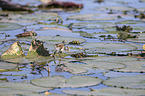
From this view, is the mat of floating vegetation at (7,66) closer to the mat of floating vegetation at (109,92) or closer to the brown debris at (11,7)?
the mat of floating vegetation at (109,92)

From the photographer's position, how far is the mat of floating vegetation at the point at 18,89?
321 cm

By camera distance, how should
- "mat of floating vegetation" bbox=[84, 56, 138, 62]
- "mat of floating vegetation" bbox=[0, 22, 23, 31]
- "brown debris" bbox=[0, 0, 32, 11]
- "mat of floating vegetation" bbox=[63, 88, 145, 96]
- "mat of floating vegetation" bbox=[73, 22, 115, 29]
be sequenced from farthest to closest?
"brown debris" bbox=[0, 0, 32, 11] < "mat of floating vegetation" bbox=[73, 22, 115, 29] < "mat of floating vegetation" bbox=[0, 22, 23, 31] < "mat of floating vegetation" bbox=[84, 56, 138, 62] < "mat of floating vegetation" bbox=[63, 88, 145, 96]

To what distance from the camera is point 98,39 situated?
19.2 feet

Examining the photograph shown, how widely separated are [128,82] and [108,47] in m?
1.64

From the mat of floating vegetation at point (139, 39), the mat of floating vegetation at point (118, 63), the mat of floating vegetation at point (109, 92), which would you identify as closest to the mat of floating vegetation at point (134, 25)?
the mat of floating vegetation at point (139, 39)

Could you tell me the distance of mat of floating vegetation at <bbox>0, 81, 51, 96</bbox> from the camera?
3.21 meters

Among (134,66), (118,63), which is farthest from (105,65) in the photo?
(134,66)

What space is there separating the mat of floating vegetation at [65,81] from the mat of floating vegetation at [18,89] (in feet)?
0.32

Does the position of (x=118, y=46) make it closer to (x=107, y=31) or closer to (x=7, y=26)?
(x=107, y=31)

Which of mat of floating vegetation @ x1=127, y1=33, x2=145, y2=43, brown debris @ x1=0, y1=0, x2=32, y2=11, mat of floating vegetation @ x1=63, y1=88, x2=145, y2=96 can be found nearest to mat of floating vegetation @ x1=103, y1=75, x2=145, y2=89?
mat of floating vegetation @ x1=63, y1=88, x2=145, y2=96

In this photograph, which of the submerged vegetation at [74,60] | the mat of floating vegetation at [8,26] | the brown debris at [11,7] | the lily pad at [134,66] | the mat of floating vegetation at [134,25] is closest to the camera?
the submerged vegetation at [74,60]

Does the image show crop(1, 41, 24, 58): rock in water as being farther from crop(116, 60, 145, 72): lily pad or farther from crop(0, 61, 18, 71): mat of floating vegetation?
crop(116, 60, 145, 72): lily pad

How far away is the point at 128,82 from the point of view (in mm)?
3543

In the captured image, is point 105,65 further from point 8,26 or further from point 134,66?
point 8,26
